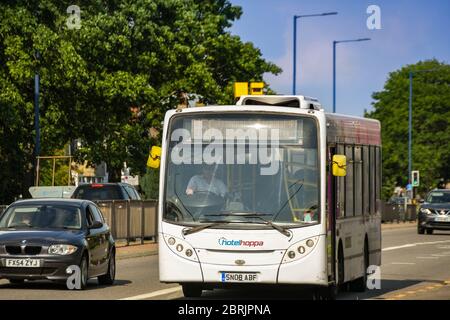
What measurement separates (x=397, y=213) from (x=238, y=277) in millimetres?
56174

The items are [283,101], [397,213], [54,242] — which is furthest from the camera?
[397,213]

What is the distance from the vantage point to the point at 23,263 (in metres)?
19.9

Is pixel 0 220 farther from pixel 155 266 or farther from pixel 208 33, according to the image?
pixel 208 33

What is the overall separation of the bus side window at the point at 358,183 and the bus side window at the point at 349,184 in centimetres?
24

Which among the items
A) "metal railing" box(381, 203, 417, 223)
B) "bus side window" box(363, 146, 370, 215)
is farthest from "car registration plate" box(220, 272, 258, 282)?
"metal railing" box(381, 203, 417, 223)

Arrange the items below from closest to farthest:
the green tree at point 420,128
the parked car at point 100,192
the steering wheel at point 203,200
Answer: the steering wheel at point 203,200, the parked car at point 100,192, the green tree at point 420,128

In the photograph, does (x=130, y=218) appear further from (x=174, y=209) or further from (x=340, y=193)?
(x=174, y=209)

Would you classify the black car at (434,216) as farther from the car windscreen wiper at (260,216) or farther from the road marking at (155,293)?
the car windscreen wiper at (260,216)

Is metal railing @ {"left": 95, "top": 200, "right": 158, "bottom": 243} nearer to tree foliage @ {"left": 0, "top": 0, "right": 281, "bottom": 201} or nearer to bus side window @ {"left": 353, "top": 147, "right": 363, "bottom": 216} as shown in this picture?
tree foliage @ {"left": 0, "top": 0, "right": 281, "bottom": 201}

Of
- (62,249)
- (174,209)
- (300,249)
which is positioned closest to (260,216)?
(300,249)

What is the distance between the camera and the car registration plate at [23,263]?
19.9 meters

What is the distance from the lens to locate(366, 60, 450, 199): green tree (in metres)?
114

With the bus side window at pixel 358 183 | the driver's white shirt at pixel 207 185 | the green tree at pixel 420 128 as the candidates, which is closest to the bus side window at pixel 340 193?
the bus side window at pixel 358 183

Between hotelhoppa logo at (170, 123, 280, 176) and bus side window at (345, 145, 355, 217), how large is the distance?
80.0 inches
